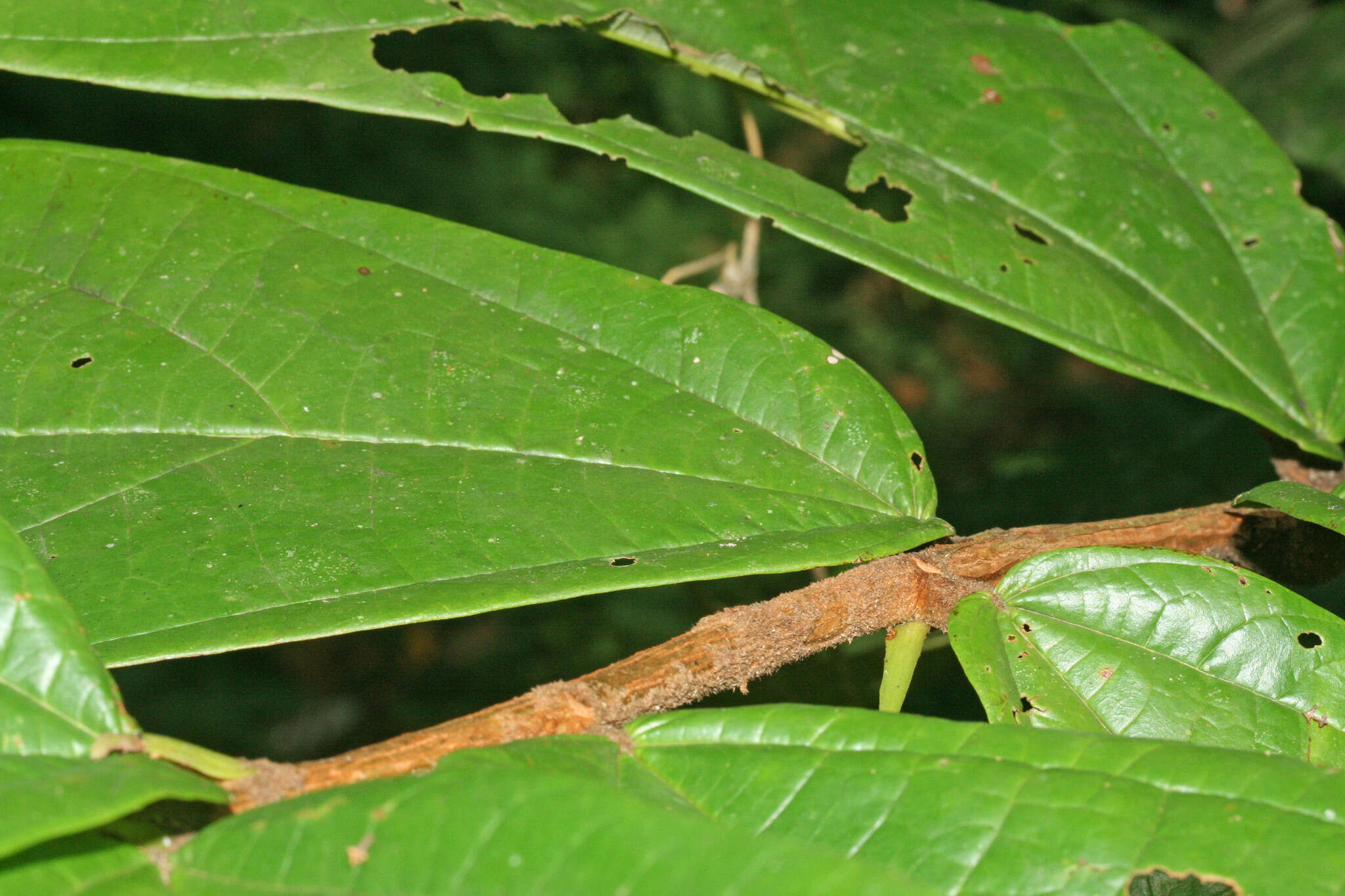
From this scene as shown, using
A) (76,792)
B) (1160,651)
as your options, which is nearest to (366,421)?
(76,792)

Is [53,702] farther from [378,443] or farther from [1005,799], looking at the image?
[1005,799]

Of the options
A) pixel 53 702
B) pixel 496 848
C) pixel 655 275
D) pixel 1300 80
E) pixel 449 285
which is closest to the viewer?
pixel 496 848

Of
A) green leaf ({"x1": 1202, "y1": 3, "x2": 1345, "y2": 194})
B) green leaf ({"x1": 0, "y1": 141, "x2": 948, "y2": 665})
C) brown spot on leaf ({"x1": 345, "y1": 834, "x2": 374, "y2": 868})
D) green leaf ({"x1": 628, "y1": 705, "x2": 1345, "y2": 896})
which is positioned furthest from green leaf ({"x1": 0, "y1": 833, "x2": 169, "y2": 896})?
green leaf ({"x1": 1202, "y1": 3, "x2": 1345, "y2": 194})

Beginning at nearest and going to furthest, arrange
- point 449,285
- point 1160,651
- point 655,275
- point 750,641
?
point 750,641, point 1160,651, point 449,285, point 655,275

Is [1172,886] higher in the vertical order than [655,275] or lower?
higher

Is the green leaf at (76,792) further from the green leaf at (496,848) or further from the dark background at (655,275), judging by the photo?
the dark background at (655,275)

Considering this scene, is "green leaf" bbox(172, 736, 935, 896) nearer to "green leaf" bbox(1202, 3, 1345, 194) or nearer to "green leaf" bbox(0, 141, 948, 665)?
"green leaf" bbox(0, 141, 948, 665)

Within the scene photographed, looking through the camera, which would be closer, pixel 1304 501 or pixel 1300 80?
pixel 1304 501
